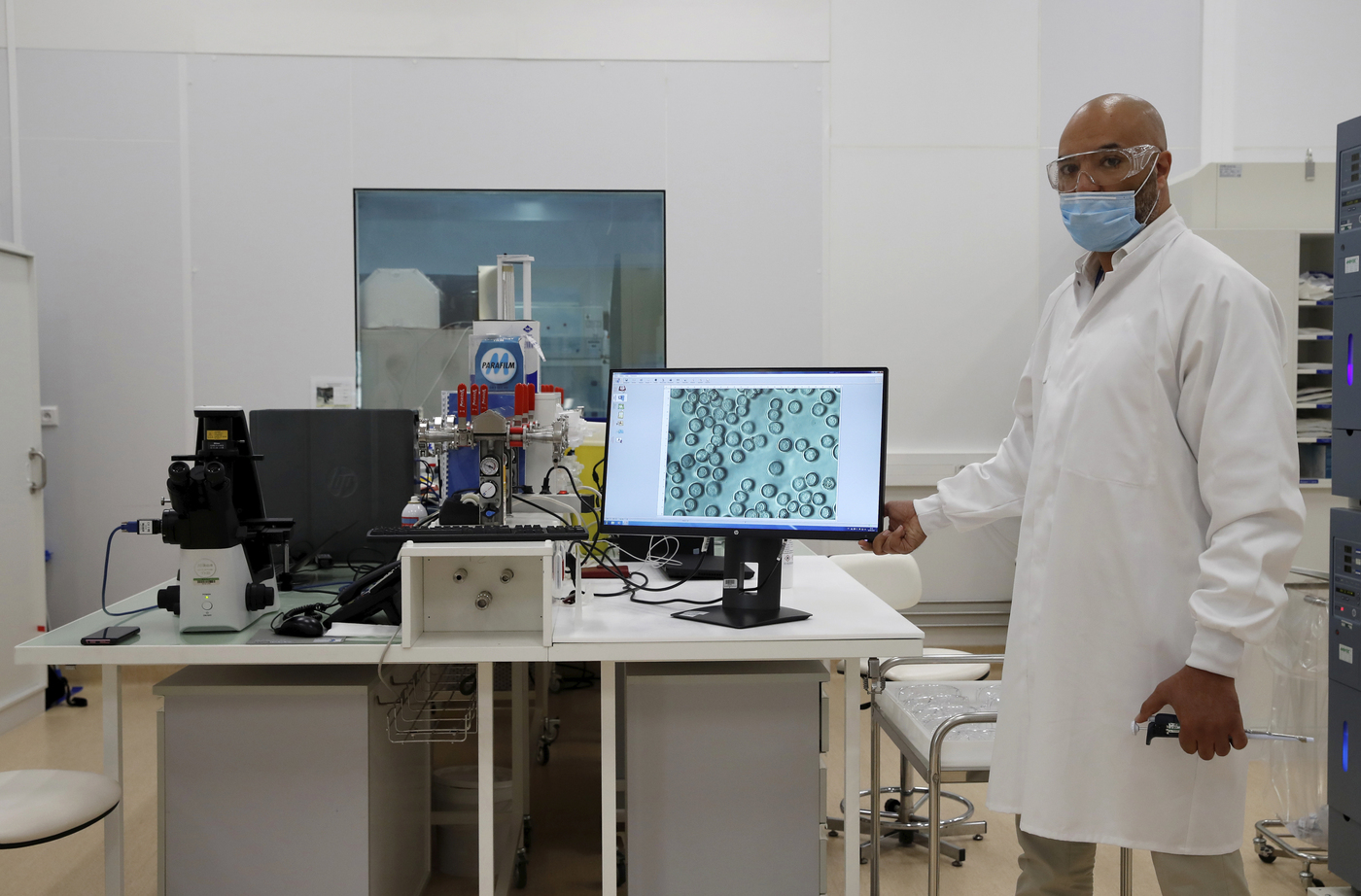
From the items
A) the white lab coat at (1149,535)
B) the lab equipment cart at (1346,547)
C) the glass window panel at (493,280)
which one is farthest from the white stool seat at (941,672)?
the glass window panel at (493,280)

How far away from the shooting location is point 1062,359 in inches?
56.2

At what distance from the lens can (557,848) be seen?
95.3 inches

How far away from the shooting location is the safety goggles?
1.36m

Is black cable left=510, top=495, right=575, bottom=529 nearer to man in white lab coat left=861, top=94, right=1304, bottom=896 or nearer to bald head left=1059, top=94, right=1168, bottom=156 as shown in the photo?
man in white lab coat left=861, top=94, right=1304, bottom=896

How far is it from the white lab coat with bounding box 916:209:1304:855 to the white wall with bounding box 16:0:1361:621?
9.42ft

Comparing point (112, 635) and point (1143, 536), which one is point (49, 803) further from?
point (1143, 536)

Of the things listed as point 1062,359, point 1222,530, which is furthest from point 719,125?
point 1222,530

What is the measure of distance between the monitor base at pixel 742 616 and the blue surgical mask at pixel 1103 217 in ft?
2.73

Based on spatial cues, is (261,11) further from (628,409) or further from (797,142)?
(628,409)

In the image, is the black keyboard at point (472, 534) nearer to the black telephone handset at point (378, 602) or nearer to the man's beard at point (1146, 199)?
the black telephone handset at point (378, 602)

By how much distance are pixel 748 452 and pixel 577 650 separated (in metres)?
0.49

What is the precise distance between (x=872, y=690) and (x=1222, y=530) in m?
0.79

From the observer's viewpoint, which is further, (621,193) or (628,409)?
(621,193)

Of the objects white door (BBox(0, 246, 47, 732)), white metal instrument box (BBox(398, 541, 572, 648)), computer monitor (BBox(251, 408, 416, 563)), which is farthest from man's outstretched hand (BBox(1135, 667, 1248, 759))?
white door (BBox(0, 246, 47, 732))
